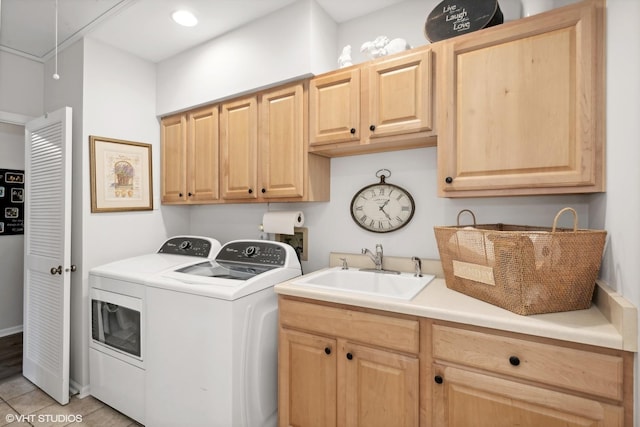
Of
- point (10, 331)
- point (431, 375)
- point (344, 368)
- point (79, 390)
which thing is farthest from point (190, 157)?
point (10, 331)

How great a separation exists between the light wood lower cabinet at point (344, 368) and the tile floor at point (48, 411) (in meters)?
1.13

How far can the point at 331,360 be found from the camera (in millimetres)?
1459

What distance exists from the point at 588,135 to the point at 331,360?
1.41 meters

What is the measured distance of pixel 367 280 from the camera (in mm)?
1866

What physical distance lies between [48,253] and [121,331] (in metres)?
0.84

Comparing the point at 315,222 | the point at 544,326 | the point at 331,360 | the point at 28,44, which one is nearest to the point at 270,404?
the point at 331,360

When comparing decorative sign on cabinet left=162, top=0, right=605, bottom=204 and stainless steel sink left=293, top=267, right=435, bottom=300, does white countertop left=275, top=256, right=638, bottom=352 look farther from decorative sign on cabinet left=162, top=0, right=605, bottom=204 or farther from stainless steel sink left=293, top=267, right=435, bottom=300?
decorative sign on cabinet left=162, top=0, right=605, bottom=204

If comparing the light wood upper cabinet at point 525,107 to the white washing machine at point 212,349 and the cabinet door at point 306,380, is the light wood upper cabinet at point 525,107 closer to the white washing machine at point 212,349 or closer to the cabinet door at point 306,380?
the cabinet door at point 306,380

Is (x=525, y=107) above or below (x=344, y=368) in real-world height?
above

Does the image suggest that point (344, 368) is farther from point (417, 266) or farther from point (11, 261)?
point (11, 261)

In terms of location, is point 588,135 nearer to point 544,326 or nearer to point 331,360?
point 544,326

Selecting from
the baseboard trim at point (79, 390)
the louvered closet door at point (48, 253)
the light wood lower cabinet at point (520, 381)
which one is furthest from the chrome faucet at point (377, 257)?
the baseboard trim at point (79, 390)

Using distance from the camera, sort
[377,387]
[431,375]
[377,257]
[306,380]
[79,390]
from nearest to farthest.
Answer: [431,375]
[377,387]
[306,380]
[377,257]
[79,390]

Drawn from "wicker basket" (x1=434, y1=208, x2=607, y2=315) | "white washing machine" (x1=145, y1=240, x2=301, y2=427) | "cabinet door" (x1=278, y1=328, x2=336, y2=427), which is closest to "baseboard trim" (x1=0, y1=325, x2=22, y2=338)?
"white washing machine" (x1=145, y1=240, x2=301, y2=427)
